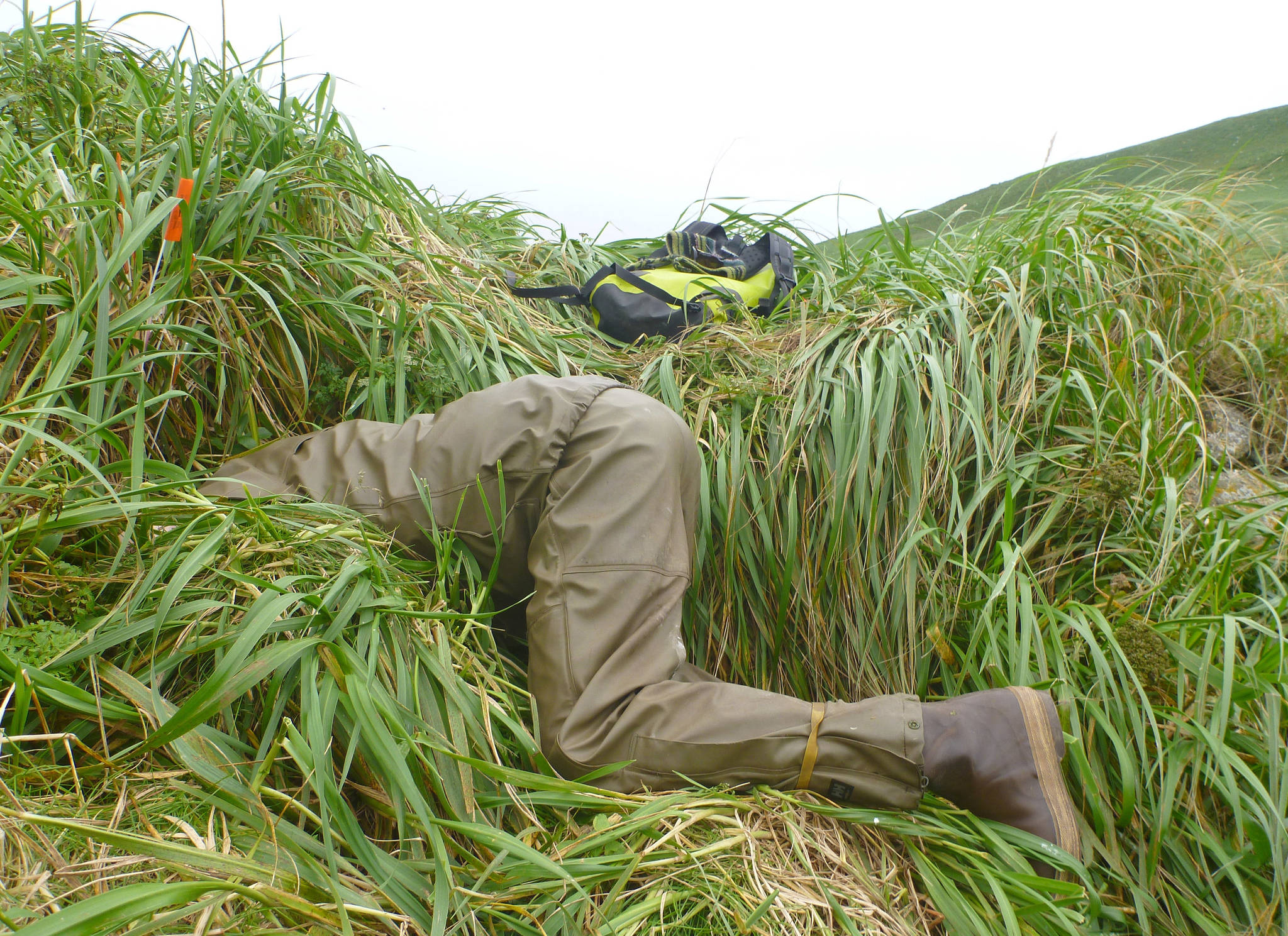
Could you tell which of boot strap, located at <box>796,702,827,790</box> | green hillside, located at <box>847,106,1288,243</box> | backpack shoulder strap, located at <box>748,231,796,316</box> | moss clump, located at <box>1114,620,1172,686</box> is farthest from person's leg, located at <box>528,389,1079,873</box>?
green hillside, located at <box>847,106,1288,243</box>

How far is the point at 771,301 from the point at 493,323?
39.7 inches

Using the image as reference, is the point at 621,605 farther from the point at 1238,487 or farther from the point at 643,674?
the point at 1238,487

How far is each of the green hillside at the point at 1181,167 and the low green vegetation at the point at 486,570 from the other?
210 mm

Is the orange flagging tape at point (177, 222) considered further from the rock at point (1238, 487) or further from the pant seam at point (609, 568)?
the rock at point (1238, 487)

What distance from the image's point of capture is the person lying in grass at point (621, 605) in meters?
1.40

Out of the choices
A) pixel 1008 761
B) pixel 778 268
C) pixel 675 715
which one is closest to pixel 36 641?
pixel 675 715

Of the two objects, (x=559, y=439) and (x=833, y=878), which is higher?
(x=559, y=439)

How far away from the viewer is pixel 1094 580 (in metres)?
1.65

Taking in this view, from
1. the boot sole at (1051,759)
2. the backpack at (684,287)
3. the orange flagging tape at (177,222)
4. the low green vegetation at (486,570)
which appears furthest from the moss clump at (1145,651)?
the orange flagging tape at (177,222)

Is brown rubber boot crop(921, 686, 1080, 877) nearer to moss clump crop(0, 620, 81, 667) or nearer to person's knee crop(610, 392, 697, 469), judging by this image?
person's knee crop(610, 392, 697, 469)

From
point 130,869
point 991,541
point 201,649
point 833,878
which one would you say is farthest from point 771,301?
point 130,869

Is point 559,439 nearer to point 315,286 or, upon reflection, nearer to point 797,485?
point 797,485

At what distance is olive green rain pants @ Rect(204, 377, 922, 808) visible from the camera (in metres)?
1.42

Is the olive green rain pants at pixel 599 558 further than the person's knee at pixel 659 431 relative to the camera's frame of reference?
No
